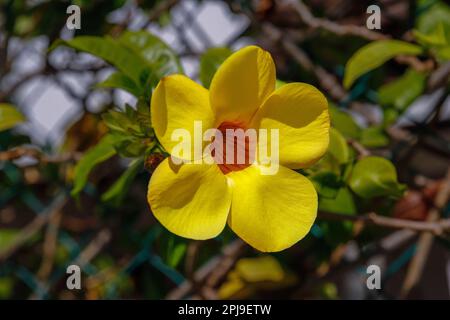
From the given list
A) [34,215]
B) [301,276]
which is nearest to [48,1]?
[34,215]

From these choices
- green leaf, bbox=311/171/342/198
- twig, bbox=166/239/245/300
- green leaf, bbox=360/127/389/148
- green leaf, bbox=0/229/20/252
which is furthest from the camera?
green leaf, bbox=0/229/20/252

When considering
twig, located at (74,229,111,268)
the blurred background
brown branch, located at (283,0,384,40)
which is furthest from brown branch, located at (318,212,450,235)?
twig, located at (74,229,111,268)

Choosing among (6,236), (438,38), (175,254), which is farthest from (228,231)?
(6,236)

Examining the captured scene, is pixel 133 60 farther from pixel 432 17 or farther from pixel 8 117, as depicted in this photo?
pixel 432 17

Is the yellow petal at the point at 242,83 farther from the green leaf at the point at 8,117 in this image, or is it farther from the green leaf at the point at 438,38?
the green leaf at the point at 8,117

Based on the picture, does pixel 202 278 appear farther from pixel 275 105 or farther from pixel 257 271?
pixel 275 105

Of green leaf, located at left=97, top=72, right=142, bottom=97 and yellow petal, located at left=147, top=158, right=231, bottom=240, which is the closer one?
yellow petal, located at left=147, top=158, right=231, bottom=240

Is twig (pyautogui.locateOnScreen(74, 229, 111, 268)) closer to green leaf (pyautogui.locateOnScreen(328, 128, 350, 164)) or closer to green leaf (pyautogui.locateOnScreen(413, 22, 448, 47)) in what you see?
green leaf (pyautogui.locateOnScreen(328, 128, 350, 164))
